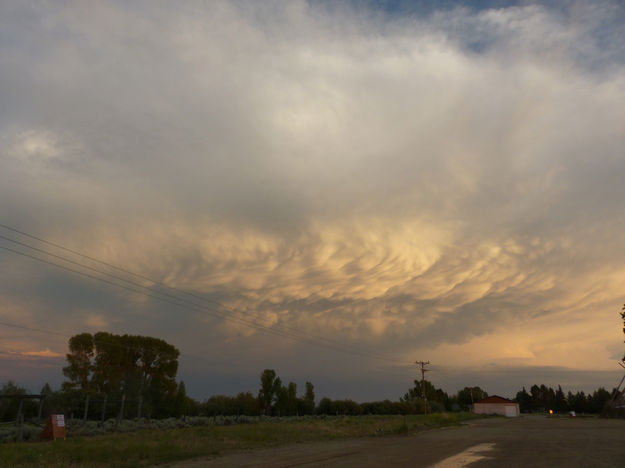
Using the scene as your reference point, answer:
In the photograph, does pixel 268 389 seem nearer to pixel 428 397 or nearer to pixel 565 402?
pixel 428 397

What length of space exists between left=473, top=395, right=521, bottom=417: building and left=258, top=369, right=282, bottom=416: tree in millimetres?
78043

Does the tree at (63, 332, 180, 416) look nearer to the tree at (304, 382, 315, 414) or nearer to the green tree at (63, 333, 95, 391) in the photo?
the green tree at (63, 333, 95, 391)

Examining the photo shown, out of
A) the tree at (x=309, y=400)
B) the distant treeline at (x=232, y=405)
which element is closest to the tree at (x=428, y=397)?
the distant treeline at (x=232, y=405)

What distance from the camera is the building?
12644 cm

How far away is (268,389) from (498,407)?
84857mm

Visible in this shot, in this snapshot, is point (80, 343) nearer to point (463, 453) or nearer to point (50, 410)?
point (50, 410)

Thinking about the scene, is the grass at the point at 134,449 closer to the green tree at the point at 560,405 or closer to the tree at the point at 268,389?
the tree at the point at 268,389

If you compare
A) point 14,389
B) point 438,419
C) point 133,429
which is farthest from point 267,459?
point 438,419

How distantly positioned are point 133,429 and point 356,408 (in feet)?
224

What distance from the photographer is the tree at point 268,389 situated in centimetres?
7662

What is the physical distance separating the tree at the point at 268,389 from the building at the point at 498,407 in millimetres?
78043

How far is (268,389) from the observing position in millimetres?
77625

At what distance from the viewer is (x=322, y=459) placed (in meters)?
19.9

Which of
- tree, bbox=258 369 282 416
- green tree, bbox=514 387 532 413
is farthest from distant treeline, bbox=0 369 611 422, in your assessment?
green tree, bbox=514 387 532 413
